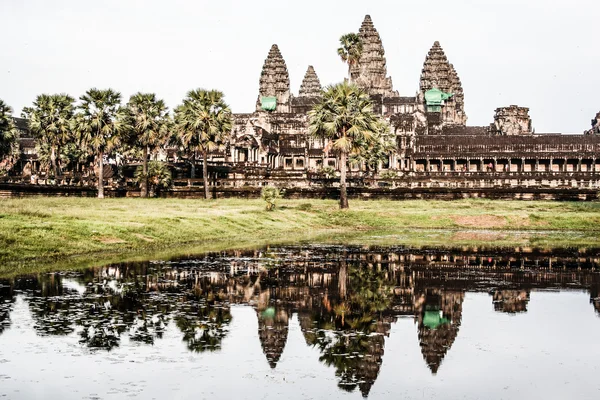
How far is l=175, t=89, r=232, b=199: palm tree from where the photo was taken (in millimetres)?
82500

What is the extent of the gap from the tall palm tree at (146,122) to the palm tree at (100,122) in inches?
63.7

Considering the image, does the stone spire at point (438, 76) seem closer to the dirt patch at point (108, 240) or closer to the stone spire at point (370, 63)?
the stone spire at point (370, 63)

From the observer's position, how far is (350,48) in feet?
488

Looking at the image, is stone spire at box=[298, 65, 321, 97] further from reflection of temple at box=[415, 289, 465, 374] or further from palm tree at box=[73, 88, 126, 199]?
reflection of temple at box=[415, 289, 465, 374]

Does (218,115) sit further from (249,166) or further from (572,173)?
(572,173)

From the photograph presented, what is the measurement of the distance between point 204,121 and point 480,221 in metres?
30.4

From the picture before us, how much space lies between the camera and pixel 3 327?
20.6 meters

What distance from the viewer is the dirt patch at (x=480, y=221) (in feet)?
205

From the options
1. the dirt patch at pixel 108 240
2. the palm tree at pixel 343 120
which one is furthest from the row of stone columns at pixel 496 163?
the dirt patch at pixel 108 240

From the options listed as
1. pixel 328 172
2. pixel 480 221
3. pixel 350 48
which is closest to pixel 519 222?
pixel 480 221

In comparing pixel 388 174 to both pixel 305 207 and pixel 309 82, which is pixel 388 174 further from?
pixel 309 82

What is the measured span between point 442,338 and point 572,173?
86622mm

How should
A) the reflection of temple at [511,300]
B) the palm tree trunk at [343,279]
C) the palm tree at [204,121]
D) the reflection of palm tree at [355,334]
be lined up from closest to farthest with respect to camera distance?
the reflection of palm tree at [355,334]
the reflection of temple at [511,300]
the palm tree trunk at [343,279]
the palm tree at [204,121]

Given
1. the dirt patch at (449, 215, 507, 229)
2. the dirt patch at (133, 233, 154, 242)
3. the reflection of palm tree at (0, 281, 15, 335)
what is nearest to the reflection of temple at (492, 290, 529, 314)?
the reflection of palm tree at (0, 281, 15, 335)
